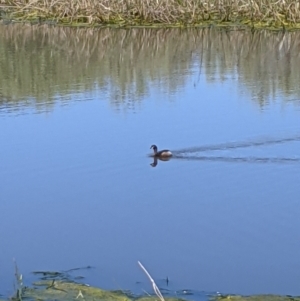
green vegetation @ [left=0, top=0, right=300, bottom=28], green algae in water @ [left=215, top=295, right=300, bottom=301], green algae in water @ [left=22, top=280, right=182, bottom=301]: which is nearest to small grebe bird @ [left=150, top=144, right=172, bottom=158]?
A: green algae in water @ [left=22, top=280, right=182, bottom=301]

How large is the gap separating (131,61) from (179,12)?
4069mm

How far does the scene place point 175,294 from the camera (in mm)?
5035

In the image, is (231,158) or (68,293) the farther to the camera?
(231,158)

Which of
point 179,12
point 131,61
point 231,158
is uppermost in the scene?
point 179,12

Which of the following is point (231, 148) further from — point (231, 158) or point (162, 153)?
point (162, 153)

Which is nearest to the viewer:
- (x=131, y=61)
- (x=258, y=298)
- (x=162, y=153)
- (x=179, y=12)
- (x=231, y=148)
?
(x=258, y=298)

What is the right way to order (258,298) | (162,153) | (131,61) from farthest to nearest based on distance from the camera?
(131,61), (162,153), (258,298)

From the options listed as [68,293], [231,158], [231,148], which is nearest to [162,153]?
[231,158]

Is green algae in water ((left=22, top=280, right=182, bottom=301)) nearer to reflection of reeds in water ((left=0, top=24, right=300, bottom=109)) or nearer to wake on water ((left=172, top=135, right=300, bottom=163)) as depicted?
wake on water ((left=172, top=135, right=300, bottom=163))

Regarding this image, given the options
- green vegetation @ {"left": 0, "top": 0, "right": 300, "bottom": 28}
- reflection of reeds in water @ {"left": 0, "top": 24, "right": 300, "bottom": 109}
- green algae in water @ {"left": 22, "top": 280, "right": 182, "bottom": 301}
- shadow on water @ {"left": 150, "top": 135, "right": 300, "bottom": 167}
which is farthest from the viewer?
green vegetation @ {"left": 0, "top": 0, "right": 300, "bottom": 28}

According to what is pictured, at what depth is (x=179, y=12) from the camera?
17797mm

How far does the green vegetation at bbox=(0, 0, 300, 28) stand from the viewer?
Answer: 56.5 feet

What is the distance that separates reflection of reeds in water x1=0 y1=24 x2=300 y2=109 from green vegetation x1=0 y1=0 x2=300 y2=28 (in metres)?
0.48

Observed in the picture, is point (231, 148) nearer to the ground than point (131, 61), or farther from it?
farther from it
